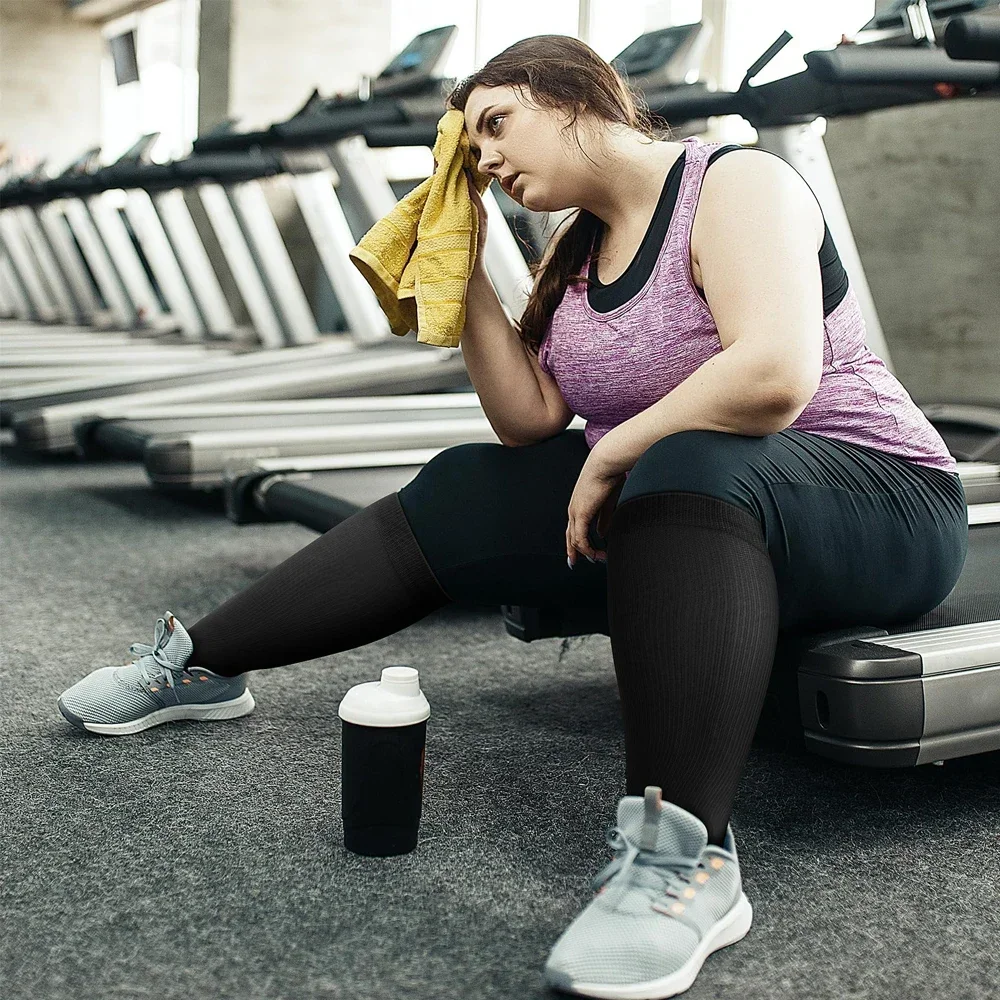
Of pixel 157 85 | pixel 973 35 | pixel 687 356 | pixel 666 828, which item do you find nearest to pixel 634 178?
pixel 687 356

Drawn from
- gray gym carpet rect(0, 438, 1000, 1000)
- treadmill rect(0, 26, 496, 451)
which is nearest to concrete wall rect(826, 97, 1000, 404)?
treadmill rect(0, 26, 496, 451)

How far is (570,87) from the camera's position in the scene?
4.25 feet

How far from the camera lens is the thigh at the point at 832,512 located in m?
1.15

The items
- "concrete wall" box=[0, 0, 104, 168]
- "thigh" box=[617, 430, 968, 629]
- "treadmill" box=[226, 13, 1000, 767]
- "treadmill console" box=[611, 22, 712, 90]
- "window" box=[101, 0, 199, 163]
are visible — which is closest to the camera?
"thigh" box=[617, 430, 968, 629]

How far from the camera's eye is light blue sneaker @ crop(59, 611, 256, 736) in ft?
5.28

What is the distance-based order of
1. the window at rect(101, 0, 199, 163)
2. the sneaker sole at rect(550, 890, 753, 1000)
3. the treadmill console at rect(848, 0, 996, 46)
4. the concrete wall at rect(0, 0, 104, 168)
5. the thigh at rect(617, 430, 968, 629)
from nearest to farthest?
the sneaker sole at rect(550, 890, 753, 1000), the thigh at rect(617, 430, 968, 629), the treadmill console at rect(848, 0, 996, 46), the window at rect(101, 0, 199, 163), the concrete wall at rect(0, 0, 104, 168)

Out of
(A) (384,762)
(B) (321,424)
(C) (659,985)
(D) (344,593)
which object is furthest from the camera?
(B) (321,424)

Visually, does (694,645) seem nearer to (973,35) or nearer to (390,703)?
(390,703)

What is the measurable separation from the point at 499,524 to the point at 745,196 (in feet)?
1.46

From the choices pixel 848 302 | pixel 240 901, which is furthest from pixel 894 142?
pixel 240 901

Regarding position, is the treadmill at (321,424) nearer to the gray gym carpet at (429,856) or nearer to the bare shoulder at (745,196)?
the gray gym carpet at (429,856)

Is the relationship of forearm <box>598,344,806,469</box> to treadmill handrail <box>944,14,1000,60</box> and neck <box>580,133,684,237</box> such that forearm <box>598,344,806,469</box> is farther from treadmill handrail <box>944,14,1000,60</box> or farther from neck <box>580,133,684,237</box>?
treadmill handrail <box>944,14,1000,60</box>

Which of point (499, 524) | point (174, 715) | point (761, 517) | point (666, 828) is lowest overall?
point (174, 715)

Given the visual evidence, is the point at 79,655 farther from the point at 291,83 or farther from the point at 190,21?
the point at 190,21
